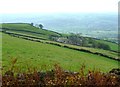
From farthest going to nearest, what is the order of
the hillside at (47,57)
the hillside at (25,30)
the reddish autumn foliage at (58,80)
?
the hillside at (25,30), the hillside at (47,57), the reddish autumn foliage at (58,80)

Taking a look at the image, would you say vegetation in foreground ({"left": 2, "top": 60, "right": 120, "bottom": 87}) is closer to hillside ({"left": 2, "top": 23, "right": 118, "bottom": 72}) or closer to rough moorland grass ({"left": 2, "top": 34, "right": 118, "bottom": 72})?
hillside ({"left": 2, "top": 23, "right": 118, "bottom": 72})

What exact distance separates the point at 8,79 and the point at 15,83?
1.11 feet

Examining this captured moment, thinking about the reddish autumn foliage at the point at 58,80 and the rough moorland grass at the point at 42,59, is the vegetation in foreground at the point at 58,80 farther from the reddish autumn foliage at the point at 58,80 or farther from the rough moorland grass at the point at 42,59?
the rough moorland grass at the point at 42,59

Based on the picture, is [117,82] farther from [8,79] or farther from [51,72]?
[8,79]

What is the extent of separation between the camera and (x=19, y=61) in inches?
746

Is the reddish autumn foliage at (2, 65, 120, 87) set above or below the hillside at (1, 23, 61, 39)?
above

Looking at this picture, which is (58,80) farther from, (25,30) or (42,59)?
(25,30)

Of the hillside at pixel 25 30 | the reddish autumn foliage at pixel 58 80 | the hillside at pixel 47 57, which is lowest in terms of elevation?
the hillside at pixel 25 30

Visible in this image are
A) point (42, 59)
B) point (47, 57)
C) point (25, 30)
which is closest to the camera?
point (42, 59)

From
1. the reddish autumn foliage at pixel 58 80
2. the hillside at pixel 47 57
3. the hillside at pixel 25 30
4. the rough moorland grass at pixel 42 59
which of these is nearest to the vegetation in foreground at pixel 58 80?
the reddish autumn foliage at pixel 58 80

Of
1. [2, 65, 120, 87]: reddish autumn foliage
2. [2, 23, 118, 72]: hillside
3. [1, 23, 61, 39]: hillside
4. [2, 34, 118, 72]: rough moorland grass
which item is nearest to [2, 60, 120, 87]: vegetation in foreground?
[2, 65, 120, 87]: reddish autumn foliage

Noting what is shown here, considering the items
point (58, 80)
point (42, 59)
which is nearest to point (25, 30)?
point (42, 59)

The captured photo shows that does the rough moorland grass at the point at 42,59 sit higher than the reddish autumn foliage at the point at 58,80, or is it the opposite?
the reddish autumn foliage at the point at 58,80

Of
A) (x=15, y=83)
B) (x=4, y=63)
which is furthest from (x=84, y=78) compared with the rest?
(x=4, y=63)
